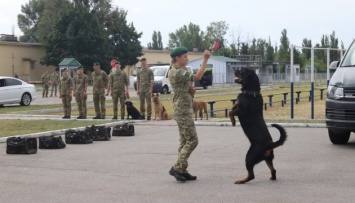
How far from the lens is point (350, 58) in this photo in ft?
40.8

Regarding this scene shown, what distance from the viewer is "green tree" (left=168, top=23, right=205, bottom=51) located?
13712cm

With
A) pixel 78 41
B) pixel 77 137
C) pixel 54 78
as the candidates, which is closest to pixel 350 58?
pixel 77 137

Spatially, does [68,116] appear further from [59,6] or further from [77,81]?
[59,6]

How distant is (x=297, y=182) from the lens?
26.8 feet

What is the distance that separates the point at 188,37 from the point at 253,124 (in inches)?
5283

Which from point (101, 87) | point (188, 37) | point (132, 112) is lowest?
point (132, 112)

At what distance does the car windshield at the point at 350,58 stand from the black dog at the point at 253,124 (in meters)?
4.66

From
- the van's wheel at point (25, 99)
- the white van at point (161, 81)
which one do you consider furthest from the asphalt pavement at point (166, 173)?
the white van at point (161, 81)

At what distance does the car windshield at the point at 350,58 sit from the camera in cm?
1228

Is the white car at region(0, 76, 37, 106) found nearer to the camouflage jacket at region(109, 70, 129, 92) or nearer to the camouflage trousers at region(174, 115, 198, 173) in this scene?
the camouflage jacket at region(109, 70, 129, 92)

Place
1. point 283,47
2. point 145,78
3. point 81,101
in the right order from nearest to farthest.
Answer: point 145,78, point 81,101, point 283,47

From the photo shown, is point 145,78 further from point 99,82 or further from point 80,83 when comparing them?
point 80,83

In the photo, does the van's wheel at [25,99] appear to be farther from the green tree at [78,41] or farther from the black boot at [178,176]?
the green tree at [78,41]

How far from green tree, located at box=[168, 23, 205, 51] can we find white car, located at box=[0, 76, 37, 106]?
105m
